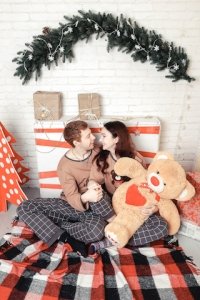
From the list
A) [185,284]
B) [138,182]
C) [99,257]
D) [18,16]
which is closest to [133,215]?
[138,182]

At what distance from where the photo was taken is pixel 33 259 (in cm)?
187

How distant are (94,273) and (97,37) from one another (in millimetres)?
1726

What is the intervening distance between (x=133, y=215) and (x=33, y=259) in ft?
2.37

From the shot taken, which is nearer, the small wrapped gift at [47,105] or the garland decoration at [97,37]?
the garland decoration at [97,37]

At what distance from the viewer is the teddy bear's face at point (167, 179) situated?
1.85 meters

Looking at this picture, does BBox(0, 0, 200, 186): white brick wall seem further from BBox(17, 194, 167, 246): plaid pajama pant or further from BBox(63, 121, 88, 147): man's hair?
BBox(17, 194, 167, 246): plaid pajama pant

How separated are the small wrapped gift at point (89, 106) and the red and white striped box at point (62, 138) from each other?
54 millimetres

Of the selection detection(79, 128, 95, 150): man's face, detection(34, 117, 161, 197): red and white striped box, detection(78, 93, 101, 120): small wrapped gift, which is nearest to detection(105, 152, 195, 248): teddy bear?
detection(79, 128, 95, 150): man's face

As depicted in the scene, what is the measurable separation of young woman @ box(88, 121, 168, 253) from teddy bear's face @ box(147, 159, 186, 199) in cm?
20

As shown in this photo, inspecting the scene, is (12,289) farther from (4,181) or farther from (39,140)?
(39,140)

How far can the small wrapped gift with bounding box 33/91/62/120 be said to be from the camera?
2.30m

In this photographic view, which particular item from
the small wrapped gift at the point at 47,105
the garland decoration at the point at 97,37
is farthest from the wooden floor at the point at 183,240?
the garland decoration at the point at 97,37

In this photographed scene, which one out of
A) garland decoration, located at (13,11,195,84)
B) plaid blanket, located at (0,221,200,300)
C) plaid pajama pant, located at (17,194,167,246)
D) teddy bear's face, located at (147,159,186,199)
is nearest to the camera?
plaid blanket, located at (0,221,200,300)

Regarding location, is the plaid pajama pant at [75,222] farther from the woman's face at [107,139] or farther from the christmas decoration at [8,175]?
the woman's face at [107,139]
